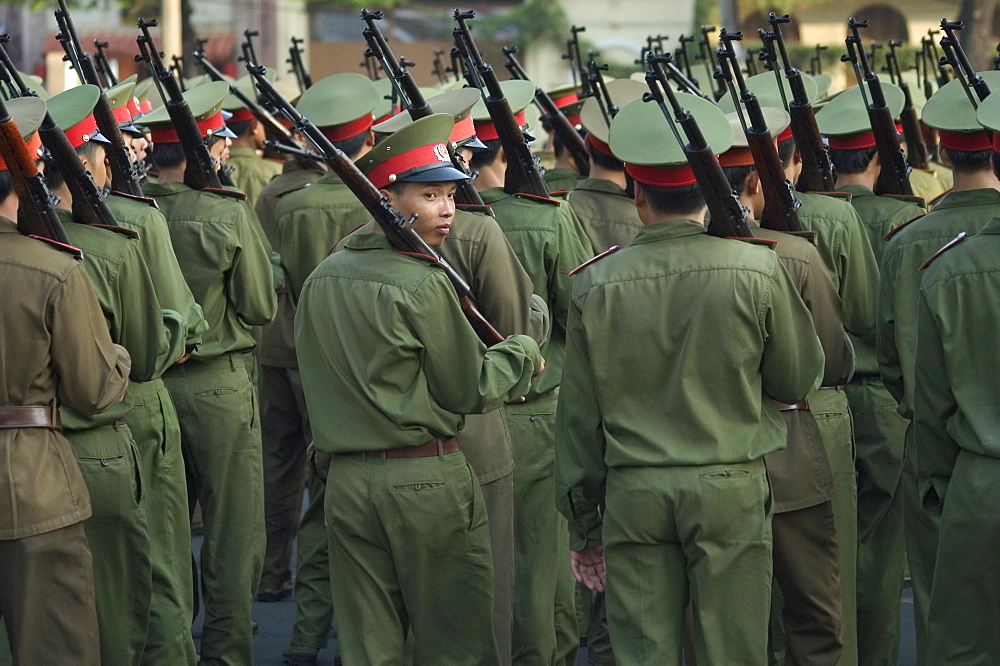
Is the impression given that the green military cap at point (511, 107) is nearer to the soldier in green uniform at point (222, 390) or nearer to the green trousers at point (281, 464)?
the soldier in green uniform at point (222, 390)

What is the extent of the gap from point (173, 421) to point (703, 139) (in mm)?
2171

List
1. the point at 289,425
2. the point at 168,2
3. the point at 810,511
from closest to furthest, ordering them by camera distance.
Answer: the point at 810,511, the point at 289,425, the point at 168,2

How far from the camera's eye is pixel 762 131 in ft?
15.3

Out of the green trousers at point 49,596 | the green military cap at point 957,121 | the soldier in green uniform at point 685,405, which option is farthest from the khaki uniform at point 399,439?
the green military cap at point 957,121

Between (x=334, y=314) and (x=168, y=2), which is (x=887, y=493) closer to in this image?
(x=334, y=314)

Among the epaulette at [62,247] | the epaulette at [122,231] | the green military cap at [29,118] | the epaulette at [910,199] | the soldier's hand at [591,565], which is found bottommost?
the soldier's hand at [591,565]

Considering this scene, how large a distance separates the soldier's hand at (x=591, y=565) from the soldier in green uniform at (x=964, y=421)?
94 centimetres

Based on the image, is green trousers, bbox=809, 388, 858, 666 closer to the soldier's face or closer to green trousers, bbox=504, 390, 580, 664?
green trousers, bbox=504, 390, 580, 664

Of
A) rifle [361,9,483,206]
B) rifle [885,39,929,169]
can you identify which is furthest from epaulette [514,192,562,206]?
rifle [885,39,929,169]

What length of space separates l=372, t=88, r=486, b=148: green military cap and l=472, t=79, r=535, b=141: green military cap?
528mm

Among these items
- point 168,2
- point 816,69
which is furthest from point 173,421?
point 168,2

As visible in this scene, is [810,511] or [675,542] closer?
[675,542]

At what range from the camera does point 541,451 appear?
5.32 metres

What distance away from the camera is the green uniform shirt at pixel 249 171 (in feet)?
28.0
